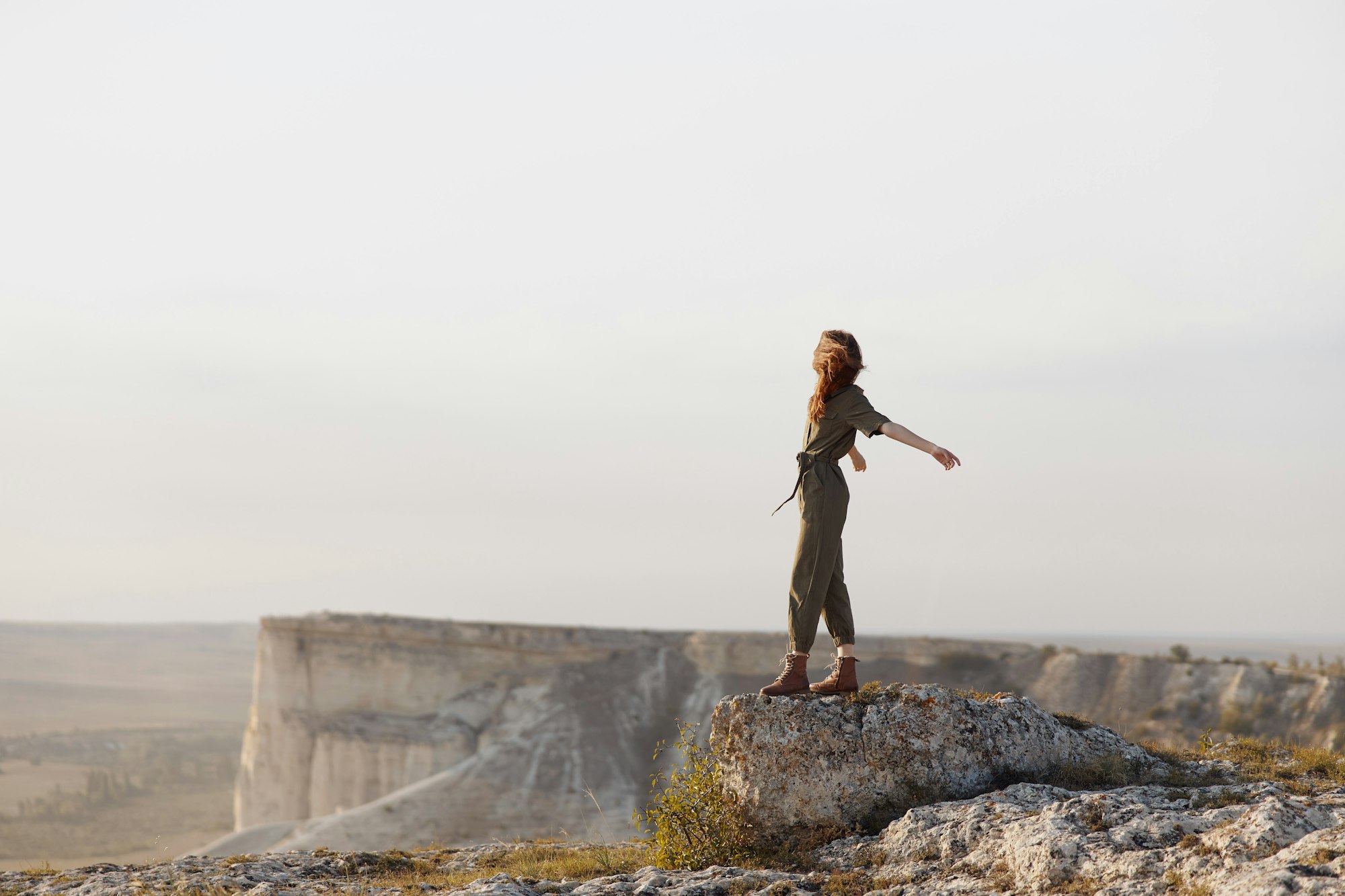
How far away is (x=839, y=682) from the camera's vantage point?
6.37 meters

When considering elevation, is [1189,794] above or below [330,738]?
above

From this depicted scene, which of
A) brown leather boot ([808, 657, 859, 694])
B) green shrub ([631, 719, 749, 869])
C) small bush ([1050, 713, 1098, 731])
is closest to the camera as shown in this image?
green shrub ([631, 719, 749, 869])

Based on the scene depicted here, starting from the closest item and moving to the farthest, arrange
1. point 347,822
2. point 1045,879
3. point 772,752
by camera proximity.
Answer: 1. point 1045,879
2. point 772,752
3. point 347,822

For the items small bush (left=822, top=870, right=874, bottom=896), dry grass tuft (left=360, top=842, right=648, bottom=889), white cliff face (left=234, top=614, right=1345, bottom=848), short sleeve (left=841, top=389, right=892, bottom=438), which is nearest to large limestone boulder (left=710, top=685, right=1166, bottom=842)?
small bush (left=822, top=870, right=874, bottom=896)

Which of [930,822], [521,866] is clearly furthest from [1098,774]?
[521,866]

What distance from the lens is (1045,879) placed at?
4.59 metres

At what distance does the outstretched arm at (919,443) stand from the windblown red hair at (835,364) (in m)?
0.49

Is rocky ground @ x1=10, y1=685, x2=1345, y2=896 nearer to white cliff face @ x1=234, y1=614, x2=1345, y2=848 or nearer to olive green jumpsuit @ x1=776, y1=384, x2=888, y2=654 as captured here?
olive green jumpsuit @ x1=776, y1=384, x2=888, y2=654

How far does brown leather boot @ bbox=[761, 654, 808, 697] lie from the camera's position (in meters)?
6.30

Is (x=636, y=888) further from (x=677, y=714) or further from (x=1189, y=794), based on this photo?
(x=677, y=714)

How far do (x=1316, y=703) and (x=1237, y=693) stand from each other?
155cm

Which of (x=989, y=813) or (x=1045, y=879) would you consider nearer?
(x=1045, y=879)

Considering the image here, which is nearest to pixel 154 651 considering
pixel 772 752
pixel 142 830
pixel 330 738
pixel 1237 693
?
pixel 142 830

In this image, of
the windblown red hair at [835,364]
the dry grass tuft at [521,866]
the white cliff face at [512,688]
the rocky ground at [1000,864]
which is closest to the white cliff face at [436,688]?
the white cliff face at [512,688]
